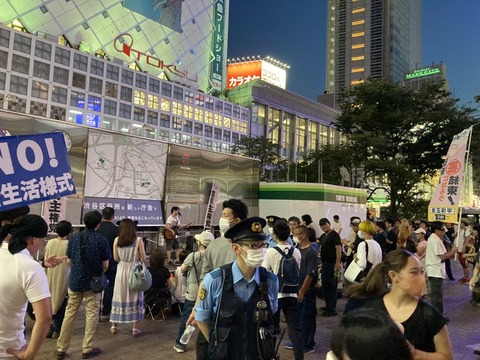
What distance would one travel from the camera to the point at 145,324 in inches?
258

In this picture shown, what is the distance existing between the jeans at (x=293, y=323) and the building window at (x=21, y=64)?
43054 mm

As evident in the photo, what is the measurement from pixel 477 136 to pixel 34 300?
2418cm

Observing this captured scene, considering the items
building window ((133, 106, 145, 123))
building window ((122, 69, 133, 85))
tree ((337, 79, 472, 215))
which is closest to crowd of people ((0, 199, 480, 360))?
tree ((337, 79, 472, 215))

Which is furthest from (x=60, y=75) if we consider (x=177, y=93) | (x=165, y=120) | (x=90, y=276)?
(x=90, y=276)

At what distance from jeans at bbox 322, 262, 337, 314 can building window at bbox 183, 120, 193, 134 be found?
50788mm

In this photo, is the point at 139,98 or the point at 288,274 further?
the point at 139,98

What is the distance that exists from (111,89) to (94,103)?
295 cm

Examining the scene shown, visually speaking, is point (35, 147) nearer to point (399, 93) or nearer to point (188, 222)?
point (188, 222)

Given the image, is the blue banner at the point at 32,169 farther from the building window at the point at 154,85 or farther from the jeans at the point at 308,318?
the building window at the point at 154,85

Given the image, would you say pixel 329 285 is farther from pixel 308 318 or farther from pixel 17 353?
pixel 17 353

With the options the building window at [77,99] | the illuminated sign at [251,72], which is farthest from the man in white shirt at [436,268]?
the illuminated sign at [251,72]

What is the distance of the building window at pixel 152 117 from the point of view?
5219 cm

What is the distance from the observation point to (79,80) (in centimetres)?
4497

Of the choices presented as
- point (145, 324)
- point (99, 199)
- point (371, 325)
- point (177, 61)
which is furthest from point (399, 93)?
point (177, 61)
